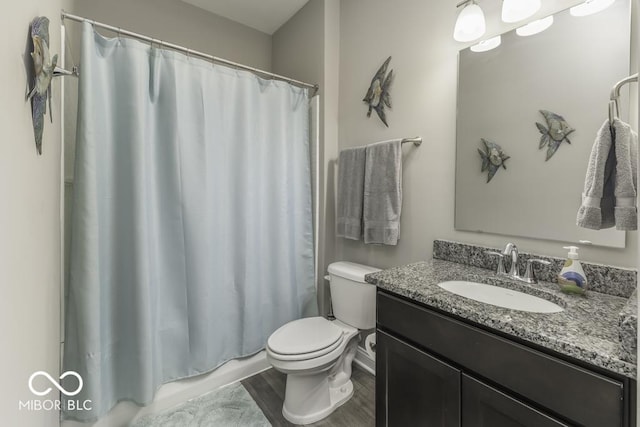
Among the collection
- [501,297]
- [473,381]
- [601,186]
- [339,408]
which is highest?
[601,186]

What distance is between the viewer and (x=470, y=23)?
4.01 feet

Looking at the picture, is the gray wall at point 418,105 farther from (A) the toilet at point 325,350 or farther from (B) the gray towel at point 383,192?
(A) the toilet at point 325,350

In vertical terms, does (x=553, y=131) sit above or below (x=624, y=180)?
above

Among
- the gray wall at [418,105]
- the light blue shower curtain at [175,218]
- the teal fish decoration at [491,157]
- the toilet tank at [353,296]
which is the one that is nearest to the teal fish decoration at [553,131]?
the teal fish decoration at [491,157]

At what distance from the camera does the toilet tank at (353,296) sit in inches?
62.1

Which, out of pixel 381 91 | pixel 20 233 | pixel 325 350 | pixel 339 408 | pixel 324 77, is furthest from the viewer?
pixel 324 77

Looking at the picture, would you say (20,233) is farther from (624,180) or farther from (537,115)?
(537,115)

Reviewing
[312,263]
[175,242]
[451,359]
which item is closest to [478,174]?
[451,359]

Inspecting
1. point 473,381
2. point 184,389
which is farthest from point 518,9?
point 184,389

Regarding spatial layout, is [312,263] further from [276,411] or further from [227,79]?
[227,79]

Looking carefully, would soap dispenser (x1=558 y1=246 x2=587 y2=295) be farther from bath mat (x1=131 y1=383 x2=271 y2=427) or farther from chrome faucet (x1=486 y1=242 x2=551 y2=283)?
bath mat (x1=131 y1=383 x2=271 y2=427)

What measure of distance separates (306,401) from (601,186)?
→ 1.54 m

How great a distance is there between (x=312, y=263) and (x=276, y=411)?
0.90 meters

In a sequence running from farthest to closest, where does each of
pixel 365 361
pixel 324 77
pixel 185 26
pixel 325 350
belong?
pixel 185 26
pixel 324 77
pixel 365 361
pixel 325 350
